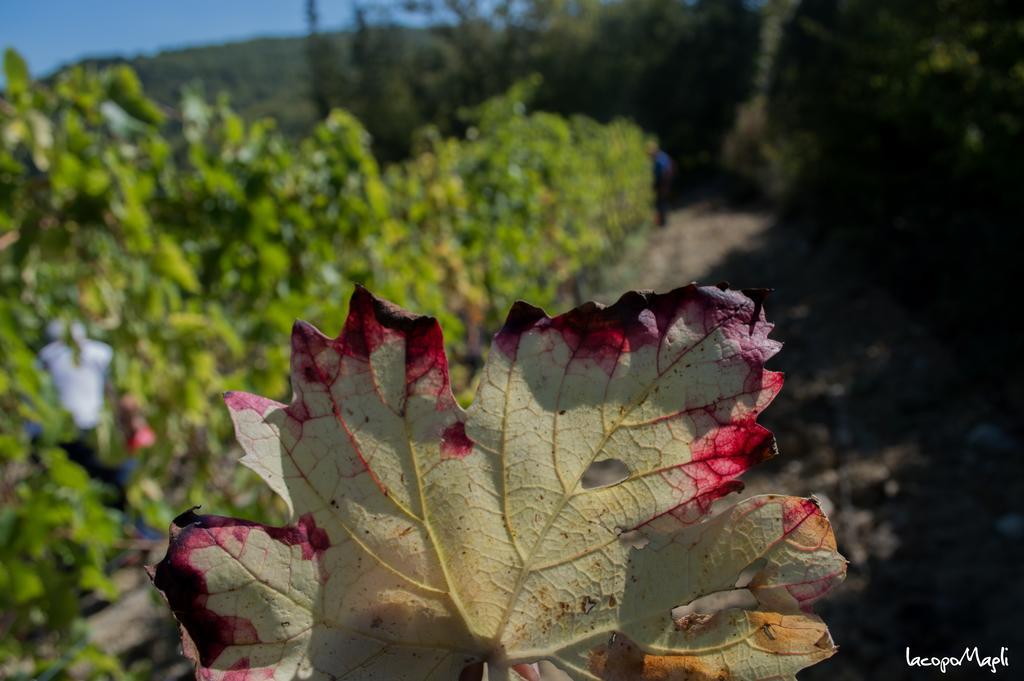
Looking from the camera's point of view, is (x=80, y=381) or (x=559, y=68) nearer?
(x=80, y=381)

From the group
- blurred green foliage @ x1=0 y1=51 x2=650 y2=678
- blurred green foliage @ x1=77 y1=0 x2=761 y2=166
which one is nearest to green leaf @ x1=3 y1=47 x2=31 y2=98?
blurred green foliage @ x1=0 y1=51 x2=650 y2=678

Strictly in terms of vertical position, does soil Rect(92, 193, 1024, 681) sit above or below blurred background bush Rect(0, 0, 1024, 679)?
below

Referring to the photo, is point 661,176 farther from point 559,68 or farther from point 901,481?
point 559,68

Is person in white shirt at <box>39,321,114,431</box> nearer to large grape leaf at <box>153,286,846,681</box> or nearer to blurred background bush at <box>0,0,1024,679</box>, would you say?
blurred background bush at <box>0,0,1024,679</box>

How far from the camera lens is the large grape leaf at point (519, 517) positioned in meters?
0.49

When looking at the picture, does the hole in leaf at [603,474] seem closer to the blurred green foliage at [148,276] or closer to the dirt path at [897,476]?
the dirt path at [897,476]

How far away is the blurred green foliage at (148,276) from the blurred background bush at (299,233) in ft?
0.04

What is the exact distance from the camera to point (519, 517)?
528 millimetres

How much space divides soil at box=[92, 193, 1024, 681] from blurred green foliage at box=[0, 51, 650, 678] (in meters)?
0.71

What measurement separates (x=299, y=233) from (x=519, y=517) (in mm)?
2988

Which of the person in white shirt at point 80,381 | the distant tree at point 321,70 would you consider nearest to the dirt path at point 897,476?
the person in white shirt at point 80,381

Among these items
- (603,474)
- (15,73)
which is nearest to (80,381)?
(15,73)

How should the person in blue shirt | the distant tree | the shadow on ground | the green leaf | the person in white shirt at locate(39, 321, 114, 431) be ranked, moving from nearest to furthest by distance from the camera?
the green leaf
the shadow on ground
the person in white shirt at locate(39, 321, 114, 431)
the person in blue shirt
the distant tree

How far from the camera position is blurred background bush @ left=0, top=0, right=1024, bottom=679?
2543 mm
